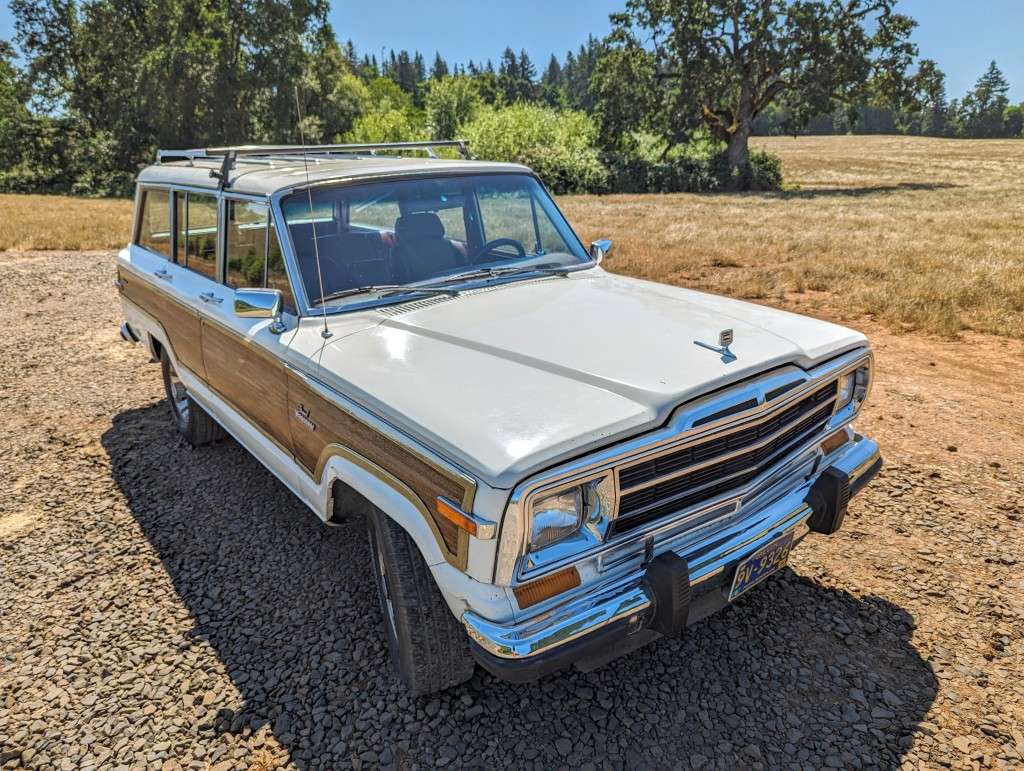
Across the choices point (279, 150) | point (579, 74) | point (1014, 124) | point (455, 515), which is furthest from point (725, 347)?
point (579, 74)

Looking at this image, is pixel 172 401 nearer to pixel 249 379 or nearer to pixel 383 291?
pixel 249 379

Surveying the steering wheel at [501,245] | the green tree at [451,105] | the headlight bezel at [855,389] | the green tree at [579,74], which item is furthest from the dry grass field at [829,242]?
the green tree at [579,74]

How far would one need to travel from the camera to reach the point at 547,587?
2180 millimetres

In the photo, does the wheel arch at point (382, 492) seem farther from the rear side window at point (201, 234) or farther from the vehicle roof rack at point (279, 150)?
the vehicle roof rack at point (279, 150)

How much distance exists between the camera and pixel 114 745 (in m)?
2.55

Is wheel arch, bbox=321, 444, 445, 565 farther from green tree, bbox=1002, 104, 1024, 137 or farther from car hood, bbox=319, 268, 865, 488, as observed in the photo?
green tree, bbox=1002, 104, 1024, 137

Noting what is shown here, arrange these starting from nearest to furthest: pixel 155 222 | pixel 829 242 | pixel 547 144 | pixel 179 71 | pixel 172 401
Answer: pixel 155 222, pixel 172 401, pixel 829 242, pixel 179 71, pixel 547 144

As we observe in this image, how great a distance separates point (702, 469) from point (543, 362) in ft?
2.28

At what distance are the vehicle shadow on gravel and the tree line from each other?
3044cm

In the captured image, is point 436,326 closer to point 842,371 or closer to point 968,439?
point 842,371

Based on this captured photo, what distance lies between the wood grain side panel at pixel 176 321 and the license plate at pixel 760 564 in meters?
3.24

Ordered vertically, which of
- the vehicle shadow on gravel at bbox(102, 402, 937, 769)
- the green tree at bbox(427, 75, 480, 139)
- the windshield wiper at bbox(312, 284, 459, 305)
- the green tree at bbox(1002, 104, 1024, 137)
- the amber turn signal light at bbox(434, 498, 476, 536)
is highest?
the green tree at bbox(1002, 104, 1024, 137)

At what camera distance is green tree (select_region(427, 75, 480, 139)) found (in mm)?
53219

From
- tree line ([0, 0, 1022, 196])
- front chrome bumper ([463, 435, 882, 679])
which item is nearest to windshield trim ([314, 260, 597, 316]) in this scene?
front chrome bumper ([463, 435, 882, 679])
